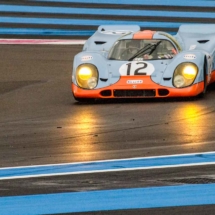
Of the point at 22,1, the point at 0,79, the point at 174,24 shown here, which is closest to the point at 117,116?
the point at 0,79

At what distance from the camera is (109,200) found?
6.29 m

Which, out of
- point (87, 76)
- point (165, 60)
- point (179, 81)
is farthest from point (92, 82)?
point (179, 81)

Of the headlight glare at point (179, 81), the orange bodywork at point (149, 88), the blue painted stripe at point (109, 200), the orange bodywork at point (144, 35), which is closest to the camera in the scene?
the blue painted stripe at point (109, 200)

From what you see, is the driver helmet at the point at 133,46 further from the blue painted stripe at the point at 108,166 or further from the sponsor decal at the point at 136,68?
the blue painted stripe at the point at 108,166

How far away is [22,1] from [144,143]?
16079 millimetres

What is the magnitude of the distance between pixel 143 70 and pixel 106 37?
7.62 ft

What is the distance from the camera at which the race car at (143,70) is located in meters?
11.5

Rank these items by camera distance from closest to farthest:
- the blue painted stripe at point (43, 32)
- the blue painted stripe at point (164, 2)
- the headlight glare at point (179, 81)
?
the headlight glare at point (179, 81) < the blue painted stripe at point (43, 32) < the blue painted stripe at point (164, 2)

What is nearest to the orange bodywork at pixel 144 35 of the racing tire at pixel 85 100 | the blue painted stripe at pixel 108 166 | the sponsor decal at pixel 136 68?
the sponsor decal at pixel 136 68

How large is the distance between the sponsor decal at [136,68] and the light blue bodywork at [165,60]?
5 cm

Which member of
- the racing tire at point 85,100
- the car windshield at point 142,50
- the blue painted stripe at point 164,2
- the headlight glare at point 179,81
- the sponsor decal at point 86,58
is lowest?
the blue painted stripe at point 164,2

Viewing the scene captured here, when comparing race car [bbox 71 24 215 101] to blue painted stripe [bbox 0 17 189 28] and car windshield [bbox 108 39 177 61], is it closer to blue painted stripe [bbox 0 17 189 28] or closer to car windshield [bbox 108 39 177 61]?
car windshield [bbox 108 39 177 61]

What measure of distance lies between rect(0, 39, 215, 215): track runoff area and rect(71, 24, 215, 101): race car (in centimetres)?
389

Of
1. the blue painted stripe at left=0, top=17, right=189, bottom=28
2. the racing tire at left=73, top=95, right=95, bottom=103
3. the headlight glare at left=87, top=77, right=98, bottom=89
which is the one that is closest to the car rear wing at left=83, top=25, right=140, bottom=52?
the racing tire at left=73, top=95, right=95, bottom=103
